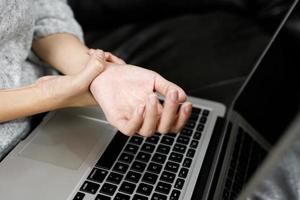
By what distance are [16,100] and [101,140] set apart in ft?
0.49

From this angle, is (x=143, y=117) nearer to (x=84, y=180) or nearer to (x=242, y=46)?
(x=84, y=180)

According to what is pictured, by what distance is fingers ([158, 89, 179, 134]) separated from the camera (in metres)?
0.55

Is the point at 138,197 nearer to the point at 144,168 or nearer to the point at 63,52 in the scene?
the point at 144,168

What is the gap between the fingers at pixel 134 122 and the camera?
21.7 inches

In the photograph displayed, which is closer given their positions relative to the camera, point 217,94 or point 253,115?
point 253,115

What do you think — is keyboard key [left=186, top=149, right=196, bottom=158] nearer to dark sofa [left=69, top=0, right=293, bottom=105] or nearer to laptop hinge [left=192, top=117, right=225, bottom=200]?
laptop hinge [left=192, top=117, right=225, bottom=200]

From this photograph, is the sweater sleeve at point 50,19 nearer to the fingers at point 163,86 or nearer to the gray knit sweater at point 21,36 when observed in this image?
the gray knit sweater at point 21,36

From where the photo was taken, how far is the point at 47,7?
0.79 meters

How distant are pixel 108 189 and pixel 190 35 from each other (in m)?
0.56

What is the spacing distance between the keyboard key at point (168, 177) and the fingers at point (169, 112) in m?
0.10

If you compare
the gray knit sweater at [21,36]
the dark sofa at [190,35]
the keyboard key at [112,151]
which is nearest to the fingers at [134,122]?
the keyboard key at [112,151]

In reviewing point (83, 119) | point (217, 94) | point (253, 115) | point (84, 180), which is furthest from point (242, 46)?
point (84, 180)

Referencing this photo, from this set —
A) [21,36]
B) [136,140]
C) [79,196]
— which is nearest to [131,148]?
[136,140]

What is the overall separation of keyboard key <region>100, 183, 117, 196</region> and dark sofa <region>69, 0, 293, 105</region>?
36 cm
